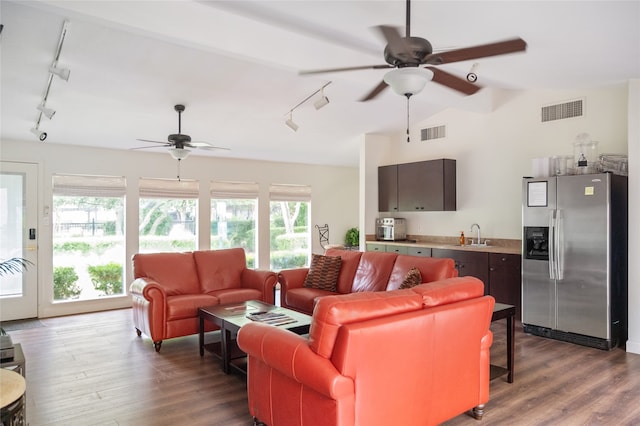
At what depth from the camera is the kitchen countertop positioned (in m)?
5.65

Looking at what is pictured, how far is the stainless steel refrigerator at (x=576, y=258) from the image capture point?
14.5ft

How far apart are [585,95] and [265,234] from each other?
5.57 metres

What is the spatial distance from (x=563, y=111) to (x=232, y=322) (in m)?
4.78

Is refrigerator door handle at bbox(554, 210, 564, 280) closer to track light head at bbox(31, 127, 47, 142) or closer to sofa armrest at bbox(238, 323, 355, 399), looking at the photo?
sofa armrest at bbox(238, 323, 355, 399)

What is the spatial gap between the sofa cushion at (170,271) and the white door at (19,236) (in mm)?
1959

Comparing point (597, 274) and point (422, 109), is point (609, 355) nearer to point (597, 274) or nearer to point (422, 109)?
point (597, 274)

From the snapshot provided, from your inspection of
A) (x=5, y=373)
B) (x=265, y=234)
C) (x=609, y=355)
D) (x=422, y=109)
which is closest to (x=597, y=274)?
(x=609, y=355)

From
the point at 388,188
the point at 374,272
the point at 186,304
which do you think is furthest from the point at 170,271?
the point at 388,188

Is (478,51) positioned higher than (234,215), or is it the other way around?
(478,51)

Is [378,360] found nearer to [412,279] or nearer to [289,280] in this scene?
[412,279]

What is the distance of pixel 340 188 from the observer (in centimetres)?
935

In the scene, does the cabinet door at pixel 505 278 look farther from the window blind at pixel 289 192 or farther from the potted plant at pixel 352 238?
the window blind at pixel 289 192

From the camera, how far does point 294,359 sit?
2230mm

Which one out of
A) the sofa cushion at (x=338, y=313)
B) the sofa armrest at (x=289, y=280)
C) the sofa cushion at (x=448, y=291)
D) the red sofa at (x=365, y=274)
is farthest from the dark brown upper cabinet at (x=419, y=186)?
the sofa cushion at (x=338, y=313)
